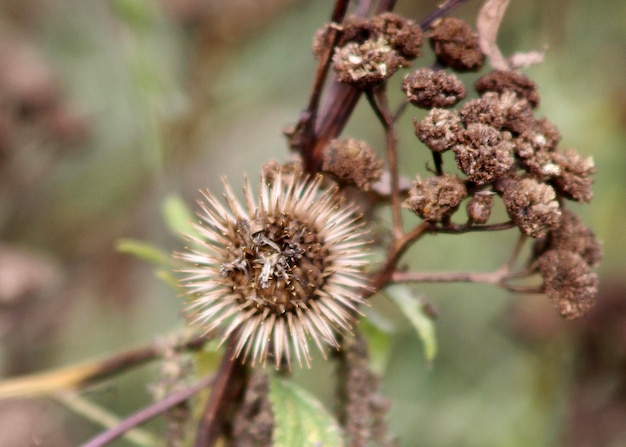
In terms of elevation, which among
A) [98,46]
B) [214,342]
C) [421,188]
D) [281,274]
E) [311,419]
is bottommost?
[311,419]

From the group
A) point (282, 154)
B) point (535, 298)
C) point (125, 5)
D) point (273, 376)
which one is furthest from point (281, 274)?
point (282, 154)

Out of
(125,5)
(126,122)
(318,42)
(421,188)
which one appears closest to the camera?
(421,188)

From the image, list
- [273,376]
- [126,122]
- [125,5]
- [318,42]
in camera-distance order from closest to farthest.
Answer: [318,42]
[273,376]
[125,5]
[126,122]

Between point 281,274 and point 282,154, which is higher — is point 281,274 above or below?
below

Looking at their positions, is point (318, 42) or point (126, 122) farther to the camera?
point (126, 122)

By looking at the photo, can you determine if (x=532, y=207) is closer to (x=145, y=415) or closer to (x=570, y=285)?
(x=570, y=285)

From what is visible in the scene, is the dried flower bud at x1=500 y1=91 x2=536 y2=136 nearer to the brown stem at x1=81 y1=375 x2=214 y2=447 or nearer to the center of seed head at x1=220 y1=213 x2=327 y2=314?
the center of seed head at x1=220 y1=213 x2=327 y2=314

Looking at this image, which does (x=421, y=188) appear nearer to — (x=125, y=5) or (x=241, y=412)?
(x=241, y=412)
